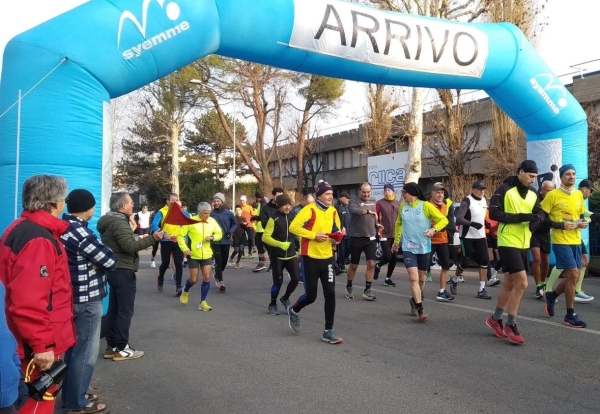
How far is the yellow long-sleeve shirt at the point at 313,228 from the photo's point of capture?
6.49m

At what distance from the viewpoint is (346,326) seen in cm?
716

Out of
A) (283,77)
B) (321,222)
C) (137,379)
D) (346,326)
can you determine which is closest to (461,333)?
(346,326)

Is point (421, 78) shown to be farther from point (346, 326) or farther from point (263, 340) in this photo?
point (263, 340)

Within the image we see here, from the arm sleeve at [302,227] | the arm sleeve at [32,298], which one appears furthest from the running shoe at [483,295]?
the arm sleeve at [32,298]

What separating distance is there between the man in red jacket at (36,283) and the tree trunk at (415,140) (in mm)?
16183

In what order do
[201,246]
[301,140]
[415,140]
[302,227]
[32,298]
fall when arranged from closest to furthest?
[32,298] → [302,227] → [201,246] → [415,140] → [301,140]

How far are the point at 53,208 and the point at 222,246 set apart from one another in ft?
26.3

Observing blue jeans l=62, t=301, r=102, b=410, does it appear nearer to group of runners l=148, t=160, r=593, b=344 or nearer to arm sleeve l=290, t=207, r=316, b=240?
group of runners l=148, t=160, r=593, b=344

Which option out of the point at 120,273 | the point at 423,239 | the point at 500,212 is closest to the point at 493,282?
the point at 423,239

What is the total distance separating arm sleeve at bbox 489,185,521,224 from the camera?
6203 millimetres

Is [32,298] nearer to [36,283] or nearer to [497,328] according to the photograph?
[36,283]

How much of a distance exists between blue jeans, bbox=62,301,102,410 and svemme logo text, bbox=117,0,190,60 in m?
3.69

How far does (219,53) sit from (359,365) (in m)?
5.13

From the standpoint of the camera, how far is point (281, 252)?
28.0 ft
